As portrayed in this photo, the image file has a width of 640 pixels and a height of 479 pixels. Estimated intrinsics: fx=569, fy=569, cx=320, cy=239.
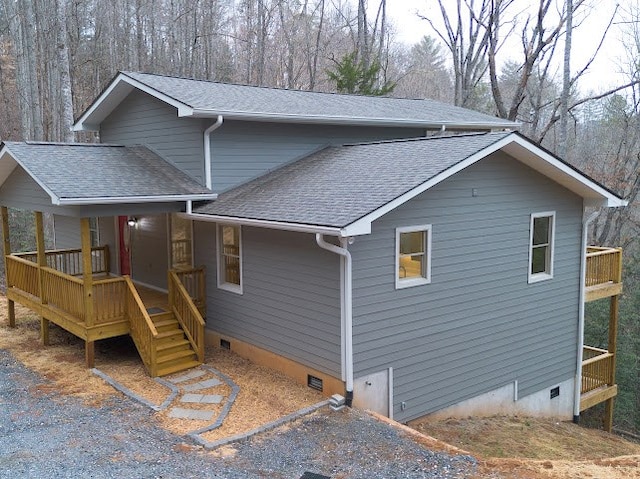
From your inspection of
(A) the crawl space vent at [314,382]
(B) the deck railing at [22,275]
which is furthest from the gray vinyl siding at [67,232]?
(A) the crawl space vent at [314,382]

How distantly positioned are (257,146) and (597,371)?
9.07 meters

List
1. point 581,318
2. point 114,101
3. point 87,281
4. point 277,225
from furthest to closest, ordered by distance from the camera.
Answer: point 114,101
point 581,318
point 87,281
point 277,225

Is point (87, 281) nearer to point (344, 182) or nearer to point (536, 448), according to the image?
point (344, 182)

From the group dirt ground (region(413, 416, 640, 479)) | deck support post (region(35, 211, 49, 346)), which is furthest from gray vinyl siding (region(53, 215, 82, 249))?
dirt ground (region(413, 416, 640, 479))

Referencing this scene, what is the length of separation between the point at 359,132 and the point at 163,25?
67.0 feet

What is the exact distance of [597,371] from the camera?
12.9 metres

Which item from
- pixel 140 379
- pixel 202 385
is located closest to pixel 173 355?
pixel 140 379

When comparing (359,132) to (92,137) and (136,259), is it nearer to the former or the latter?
(136,259)

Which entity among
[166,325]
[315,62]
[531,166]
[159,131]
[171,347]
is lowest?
[171,347]

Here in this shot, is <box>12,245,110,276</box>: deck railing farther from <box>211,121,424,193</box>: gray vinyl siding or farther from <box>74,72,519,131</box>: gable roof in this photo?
<box>211,121,424,193</box>: gray vinyl siding

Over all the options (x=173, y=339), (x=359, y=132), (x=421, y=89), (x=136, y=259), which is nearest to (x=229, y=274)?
Answer: (x=173, y=339)

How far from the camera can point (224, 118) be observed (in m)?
10.1

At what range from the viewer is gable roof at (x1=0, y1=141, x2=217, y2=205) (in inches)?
352

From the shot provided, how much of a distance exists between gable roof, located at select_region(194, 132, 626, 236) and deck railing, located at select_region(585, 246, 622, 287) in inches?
63.8
